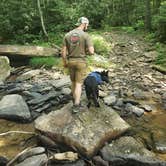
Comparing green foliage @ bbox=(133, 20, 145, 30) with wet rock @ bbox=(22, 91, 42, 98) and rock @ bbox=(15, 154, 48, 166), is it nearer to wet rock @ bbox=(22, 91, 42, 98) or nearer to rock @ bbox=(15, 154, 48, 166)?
wet rock @ bbox=(22, 91, 42, 98)

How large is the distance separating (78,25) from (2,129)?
335 centimetres

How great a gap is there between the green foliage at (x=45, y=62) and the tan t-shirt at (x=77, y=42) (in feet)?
21.0

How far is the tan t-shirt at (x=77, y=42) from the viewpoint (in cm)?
768

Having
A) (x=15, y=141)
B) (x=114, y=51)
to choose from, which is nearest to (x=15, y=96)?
(x=15, y=141)

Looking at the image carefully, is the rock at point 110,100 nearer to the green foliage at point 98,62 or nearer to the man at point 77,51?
the man at point 77,51

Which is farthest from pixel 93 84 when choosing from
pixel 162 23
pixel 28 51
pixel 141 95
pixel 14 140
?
pixel 162 23

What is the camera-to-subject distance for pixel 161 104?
33.7ft

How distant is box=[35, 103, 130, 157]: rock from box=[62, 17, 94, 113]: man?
0.33m

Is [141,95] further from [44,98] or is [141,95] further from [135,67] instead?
[135,67]

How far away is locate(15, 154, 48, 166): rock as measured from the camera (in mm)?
6410

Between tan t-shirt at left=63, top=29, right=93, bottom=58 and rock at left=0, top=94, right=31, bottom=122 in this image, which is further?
rock at left=0, top=94, right=31, bottom=122

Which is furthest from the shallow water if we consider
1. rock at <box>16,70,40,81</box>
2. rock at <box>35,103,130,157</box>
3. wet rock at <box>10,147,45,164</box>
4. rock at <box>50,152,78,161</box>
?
rock at <box>16,70,40,81</box>

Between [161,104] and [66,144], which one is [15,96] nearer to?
[66,144]

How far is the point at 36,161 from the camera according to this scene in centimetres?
646
